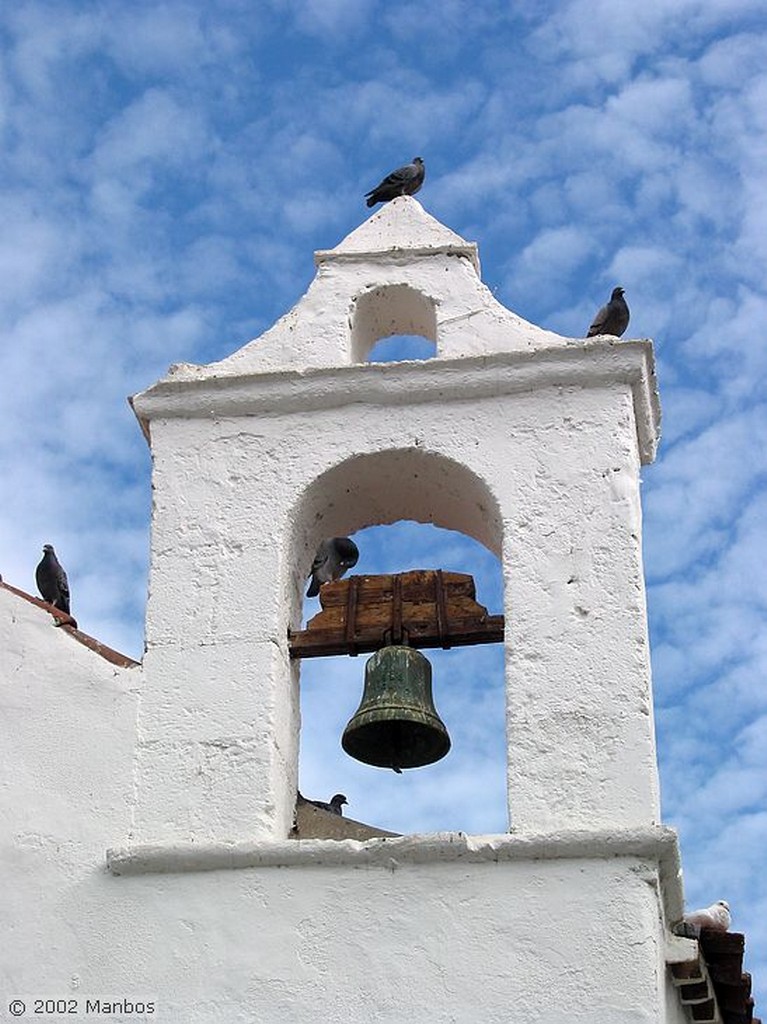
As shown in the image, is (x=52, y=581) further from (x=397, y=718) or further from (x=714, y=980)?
(x=714, y=980)

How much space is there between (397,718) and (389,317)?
2287 millimetres

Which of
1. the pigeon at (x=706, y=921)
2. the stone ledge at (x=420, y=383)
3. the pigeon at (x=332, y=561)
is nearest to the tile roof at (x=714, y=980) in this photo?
the pigeon at (x=706, y=921)

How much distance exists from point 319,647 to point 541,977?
1.80 m

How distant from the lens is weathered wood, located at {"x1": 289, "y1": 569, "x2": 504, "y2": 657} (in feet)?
26.5

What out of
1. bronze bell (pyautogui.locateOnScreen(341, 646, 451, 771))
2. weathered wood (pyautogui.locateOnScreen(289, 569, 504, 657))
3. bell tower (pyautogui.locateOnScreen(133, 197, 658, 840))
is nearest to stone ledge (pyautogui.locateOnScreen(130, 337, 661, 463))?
bell tower (pyautogui.locateOnScreen(133, 197, 658, 840))

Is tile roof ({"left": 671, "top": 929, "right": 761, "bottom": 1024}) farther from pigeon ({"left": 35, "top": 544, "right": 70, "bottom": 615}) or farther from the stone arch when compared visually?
pigeon ({"left": 35, "top": 544, "right": 70, "bottom": 615})

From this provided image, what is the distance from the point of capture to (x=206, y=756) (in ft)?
25.2

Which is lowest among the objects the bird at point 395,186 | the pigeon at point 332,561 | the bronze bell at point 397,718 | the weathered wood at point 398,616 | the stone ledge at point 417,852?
the stone ledge at point 417,852

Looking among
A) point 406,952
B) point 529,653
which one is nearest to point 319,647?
point 529,653

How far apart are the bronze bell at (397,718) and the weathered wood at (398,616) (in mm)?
108

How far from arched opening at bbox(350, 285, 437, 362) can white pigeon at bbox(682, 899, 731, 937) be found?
2.88 metres

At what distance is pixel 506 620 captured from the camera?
7.87 m

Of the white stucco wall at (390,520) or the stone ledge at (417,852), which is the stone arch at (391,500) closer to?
the white stucco wall at (390,520)

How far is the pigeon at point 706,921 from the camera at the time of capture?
743cm
